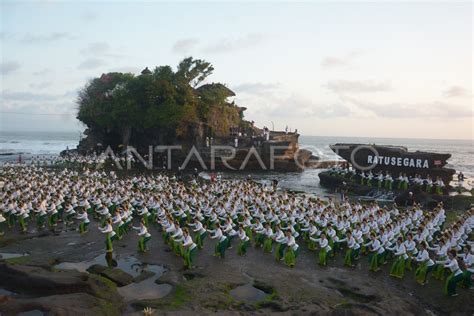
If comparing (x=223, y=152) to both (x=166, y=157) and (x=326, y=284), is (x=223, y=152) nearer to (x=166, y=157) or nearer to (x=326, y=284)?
(x=166, y=157)

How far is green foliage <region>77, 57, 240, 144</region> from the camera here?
196ft

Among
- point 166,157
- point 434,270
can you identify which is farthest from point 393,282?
point 166,157

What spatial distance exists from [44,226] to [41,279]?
1034cm

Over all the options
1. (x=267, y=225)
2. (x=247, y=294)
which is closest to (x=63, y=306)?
(x=247, y=294)

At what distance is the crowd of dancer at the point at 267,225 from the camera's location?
16797mm

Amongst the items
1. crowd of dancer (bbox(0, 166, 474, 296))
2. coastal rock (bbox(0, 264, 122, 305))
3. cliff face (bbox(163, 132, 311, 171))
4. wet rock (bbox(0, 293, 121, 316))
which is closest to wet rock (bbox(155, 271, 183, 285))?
crowd of dancer (bbox(0, 166, 474, 296))

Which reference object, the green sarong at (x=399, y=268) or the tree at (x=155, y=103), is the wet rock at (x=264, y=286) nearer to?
the green sarong at (x=399, y=268)

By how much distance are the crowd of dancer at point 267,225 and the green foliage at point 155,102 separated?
3099 cm

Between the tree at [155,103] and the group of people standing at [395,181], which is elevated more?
the tree at [155,103]

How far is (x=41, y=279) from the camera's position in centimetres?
1406

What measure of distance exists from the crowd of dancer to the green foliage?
31.0 m

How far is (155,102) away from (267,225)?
4493cm

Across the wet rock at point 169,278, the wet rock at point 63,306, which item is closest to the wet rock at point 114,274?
the wet rock at point 169,278

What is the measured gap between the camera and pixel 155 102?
6122 centimetres
